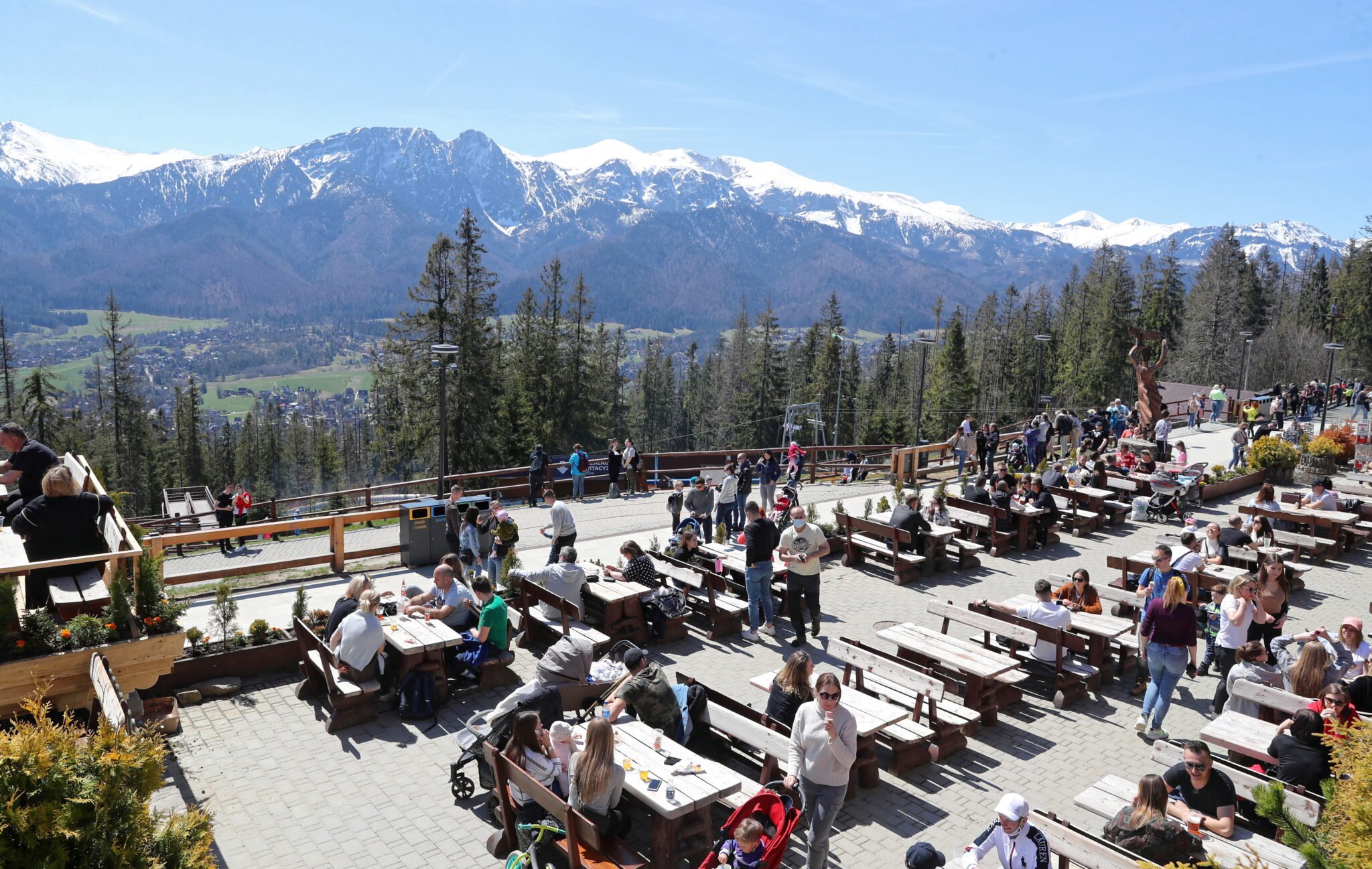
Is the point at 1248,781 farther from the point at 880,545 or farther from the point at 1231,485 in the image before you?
the point at 1231,485

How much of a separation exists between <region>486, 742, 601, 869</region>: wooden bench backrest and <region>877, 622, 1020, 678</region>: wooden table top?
4526 mm

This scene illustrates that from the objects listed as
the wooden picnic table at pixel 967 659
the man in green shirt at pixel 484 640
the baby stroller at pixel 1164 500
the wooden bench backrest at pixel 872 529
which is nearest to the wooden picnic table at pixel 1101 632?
the wooden picnic table at pixel 967 659

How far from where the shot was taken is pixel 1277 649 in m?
9.98

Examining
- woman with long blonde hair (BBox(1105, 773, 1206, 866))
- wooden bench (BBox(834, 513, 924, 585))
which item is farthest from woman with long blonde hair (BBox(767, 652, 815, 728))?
wooden bench (BBox(834, 513, 924, 585))

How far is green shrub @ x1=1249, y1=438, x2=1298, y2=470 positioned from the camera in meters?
22.3

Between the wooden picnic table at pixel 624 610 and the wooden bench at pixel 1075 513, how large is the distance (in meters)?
9.58

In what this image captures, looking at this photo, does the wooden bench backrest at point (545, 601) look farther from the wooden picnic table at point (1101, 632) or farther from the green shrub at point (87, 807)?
the green shrub at point (87, 807)

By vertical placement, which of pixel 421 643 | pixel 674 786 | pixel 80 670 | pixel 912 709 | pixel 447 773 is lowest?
pixel 447 773

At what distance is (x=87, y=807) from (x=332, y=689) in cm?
486

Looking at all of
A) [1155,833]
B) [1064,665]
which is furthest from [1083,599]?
[1155,833]

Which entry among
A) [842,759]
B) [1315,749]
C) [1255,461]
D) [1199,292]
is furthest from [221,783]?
[1199,292]

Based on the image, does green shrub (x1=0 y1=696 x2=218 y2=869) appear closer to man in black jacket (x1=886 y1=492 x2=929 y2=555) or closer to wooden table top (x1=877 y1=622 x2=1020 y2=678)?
wooden table top (x1=877 y1=622 x2=1020 y2=678)

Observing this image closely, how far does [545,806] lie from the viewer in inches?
242

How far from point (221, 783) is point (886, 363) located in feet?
346
